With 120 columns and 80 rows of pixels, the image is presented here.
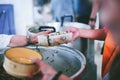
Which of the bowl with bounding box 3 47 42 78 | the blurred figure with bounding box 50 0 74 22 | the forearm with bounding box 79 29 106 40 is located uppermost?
the blurred figure with bounding box 50 0 74 22

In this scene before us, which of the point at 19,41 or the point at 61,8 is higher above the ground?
the point at 61,8

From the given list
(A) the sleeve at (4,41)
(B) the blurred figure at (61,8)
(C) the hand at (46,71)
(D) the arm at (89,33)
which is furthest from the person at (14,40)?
(B) the blurred figure at (61,8)

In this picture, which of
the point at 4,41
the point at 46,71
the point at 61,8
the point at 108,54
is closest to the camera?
the point at 46,71

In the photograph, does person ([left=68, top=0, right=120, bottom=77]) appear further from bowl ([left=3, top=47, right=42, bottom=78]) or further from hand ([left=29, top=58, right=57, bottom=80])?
bowl ([left=3, top=47, right=42, bottom=78])

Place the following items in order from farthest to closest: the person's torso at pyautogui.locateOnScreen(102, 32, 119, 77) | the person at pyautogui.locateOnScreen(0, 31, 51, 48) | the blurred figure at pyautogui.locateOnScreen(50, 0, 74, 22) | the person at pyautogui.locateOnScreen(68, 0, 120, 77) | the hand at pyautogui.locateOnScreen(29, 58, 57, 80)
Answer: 1. the blurred figure at pyautogui.locateOnScreen(50, 0, 74, 22)
2. the person at pyautogui.locateOnScreen(0, 31, 51, 48)
3. the person's torso at pyautogui.locateOnScreen(102, 32, 119, 77)
4. the hand at pyautogui.locateOnScreen(29, 58, 57, 80)
5. the person at pyautogui.locateOnScreen(68, 0, 120, 77)

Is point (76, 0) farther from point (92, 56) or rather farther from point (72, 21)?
point (92, 56)

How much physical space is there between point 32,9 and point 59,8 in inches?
13.3

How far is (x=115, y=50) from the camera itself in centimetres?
127

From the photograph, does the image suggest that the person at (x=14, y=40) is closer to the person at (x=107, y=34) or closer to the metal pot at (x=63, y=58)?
the metal pot at (x=63, y=58)

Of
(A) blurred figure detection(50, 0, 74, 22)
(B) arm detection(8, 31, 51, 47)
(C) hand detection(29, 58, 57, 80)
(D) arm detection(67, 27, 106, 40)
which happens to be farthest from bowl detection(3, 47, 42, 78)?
(A) blurred figure detection(50, 0, 74, 22)

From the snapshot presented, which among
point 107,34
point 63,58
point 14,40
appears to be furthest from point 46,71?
point 14,40

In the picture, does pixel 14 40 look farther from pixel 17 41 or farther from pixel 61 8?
pixel 61 8

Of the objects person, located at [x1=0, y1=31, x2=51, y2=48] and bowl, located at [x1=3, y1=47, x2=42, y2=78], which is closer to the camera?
bowl, located at [x1=3, y1=47, x2=42, y2=78]

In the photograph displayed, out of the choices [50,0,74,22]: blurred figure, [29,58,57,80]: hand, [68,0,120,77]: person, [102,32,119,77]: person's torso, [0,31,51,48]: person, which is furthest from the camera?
[50,0,74,22]: blurred figure
